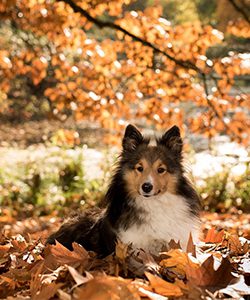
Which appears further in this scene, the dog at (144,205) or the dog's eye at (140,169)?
the dog's eye at (140,169)

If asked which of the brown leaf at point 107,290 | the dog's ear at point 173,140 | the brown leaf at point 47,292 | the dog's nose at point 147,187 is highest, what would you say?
the dog's ear at point 173,140

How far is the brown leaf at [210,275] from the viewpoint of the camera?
232 cm

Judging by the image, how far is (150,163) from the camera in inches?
164

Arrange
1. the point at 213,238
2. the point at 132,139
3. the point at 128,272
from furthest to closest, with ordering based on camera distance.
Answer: the point at 132,139 → the point at 213,238 → the point at 128,272

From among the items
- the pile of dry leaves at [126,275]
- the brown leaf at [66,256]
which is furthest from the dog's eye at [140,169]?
the brown leaf at [66,256]

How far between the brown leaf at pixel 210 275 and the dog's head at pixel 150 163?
1690 millimetres

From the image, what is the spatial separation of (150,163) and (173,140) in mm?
342

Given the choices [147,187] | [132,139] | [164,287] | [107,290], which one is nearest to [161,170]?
[147,187]

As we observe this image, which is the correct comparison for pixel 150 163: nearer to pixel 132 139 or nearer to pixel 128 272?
A: pixel 132 139

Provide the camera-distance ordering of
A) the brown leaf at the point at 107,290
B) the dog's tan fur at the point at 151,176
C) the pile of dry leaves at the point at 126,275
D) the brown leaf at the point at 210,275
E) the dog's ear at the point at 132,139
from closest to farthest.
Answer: the brown leaf at the point at 107,290, the pile of dry leaves at the point at 126,275, the brown leaf at the point at 210,275, the dog's tan fur at the point at 151,176, the dog's ear at the point at 132,139

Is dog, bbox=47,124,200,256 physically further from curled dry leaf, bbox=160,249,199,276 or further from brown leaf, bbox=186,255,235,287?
brown leaf, bbox=186,255,235,287

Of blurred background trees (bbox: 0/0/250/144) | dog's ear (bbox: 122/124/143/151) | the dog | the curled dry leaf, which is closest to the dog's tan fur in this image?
the dog

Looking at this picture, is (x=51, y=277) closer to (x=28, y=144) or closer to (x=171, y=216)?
(x=171, y=216)

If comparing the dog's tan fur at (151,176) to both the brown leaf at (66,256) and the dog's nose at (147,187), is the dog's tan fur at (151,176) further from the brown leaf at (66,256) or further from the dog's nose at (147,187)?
the brown leaf at (66,256)
